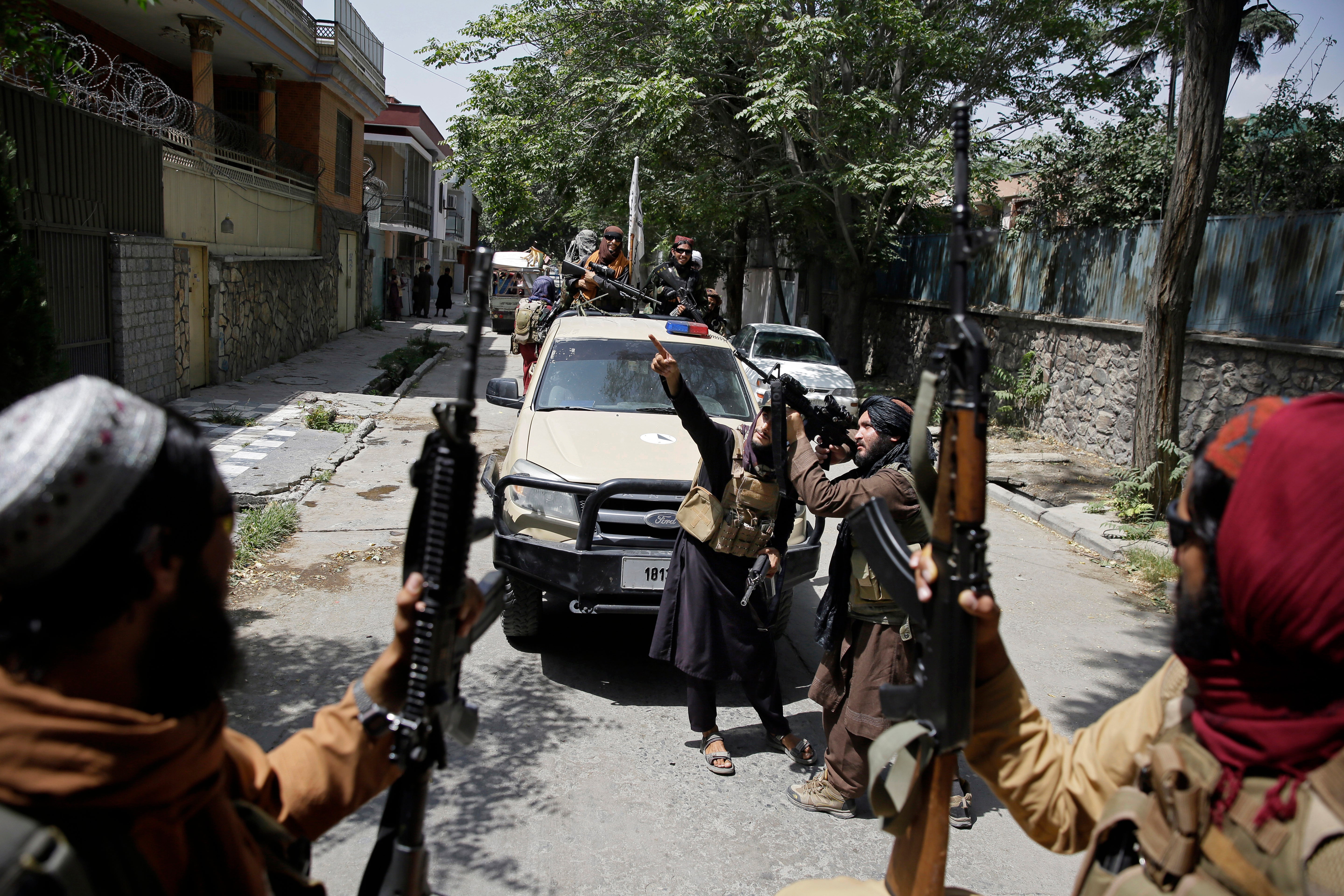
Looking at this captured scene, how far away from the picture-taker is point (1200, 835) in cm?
131

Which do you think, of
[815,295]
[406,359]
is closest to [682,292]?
[406,359]

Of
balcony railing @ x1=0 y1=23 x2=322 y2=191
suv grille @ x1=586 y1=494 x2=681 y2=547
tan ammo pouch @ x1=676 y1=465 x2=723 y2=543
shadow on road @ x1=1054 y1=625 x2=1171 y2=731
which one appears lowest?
shadow on road @ x1=1054 y1=625 x2=1171 y2=731

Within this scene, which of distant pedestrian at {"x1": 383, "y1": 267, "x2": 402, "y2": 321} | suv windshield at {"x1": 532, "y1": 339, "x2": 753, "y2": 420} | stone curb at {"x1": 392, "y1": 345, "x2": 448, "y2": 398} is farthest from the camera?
distant pedestrian at {"x1": 383, "y1": 267, "x2": 402, "y2": 321}

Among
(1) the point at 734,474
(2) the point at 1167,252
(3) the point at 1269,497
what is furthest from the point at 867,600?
(2) the point at 1167,252

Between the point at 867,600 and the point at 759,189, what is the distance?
15.7 meters

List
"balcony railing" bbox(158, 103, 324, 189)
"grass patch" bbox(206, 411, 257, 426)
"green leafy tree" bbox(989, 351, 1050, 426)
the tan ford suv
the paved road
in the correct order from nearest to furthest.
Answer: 1. the paved road
2. the tan ford suv
3. "grass patch" bbox(206, 411, 257, 426)
4. "balcony railing" bbox(158, 103, 324, 189)
5. "green leafy tree" bbox(989, 351, 1050, 426)

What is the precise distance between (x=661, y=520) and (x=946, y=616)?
3.16m

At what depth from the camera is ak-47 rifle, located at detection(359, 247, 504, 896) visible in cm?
159

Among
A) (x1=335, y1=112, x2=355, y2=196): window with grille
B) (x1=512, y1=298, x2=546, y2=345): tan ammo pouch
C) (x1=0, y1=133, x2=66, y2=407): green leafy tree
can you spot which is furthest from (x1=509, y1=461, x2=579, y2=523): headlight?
(x1=335, y1=112, x2=355, y2=196): window with grille

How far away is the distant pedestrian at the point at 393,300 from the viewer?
33.9 m

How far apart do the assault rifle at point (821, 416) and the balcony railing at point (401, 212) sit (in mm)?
31413

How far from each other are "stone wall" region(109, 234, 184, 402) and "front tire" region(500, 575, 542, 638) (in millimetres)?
7210

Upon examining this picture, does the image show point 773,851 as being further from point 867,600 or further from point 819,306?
point 819,306

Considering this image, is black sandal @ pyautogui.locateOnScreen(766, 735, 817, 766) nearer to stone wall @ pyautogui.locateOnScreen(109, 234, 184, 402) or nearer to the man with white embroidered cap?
the man with white embroidered cap
